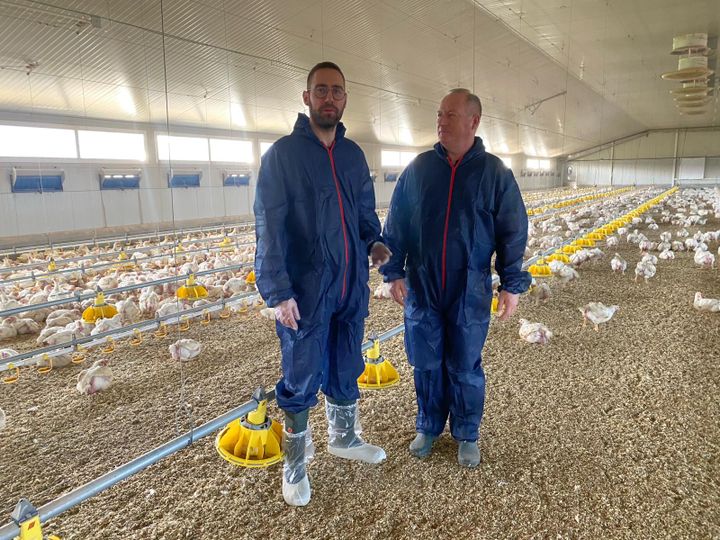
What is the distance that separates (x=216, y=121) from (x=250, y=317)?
996cm

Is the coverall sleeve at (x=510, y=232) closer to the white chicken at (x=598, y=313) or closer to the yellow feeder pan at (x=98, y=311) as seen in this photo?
the white chicken at (x=598, y=313)

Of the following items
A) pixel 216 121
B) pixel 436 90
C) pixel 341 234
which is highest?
pixel 436 90

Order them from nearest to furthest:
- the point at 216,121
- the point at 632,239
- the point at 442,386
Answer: the point at 442,386, the point at 632,239, the point at 216,121

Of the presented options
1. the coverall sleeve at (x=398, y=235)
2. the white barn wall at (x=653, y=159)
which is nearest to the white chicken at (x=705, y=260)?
the coverall sleeve at (x=398, y=235)

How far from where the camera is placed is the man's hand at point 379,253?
2.17 metres

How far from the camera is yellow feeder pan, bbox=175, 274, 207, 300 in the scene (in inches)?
212

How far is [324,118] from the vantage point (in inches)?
77.5

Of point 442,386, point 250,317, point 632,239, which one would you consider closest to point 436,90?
point 632,239

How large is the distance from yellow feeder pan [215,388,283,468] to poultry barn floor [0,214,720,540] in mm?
160

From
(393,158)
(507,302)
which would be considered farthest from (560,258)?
(393,158)

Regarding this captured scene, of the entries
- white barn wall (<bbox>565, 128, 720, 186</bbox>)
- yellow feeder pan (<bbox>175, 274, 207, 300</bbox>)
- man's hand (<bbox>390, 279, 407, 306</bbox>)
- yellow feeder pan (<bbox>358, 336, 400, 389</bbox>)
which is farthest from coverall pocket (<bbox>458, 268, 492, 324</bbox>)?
white barn wall (<bbox>565, 128, 720, 186</bbox>)

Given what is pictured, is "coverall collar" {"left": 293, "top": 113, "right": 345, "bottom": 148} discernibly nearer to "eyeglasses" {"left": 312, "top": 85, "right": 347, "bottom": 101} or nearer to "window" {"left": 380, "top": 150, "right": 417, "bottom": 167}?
"eyeglasses" {"left": 312, "top": 85, "right": 347, "bottom": 101}

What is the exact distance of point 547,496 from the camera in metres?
2.15

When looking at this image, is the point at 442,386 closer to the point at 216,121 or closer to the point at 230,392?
the point at 230,392
